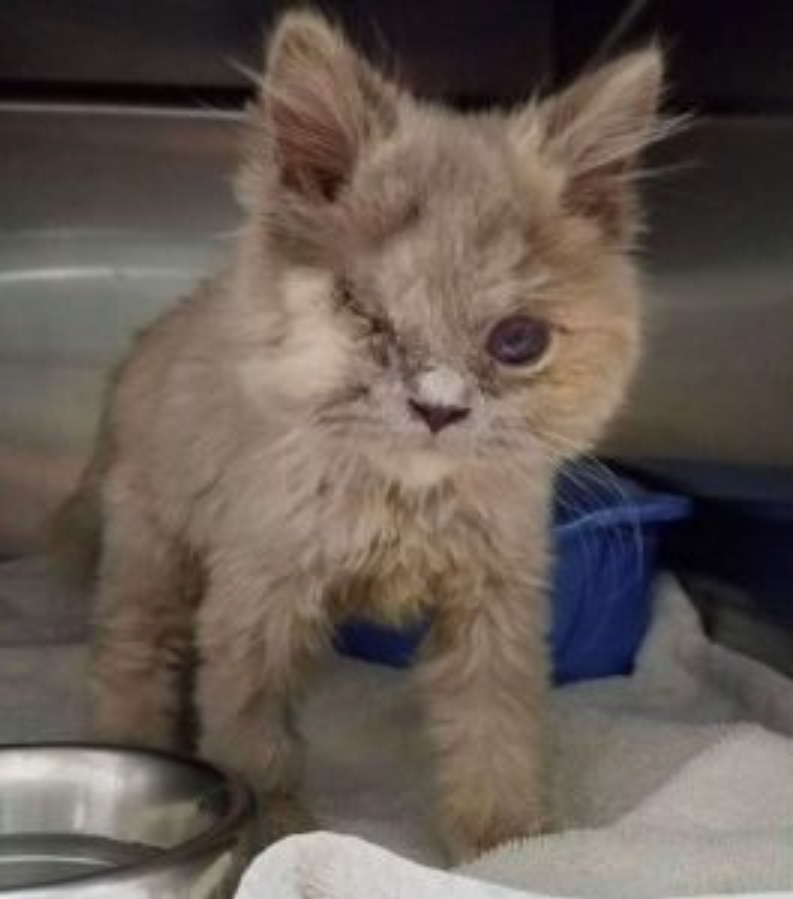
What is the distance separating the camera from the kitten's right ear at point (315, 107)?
1449mm

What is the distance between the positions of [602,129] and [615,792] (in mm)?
628

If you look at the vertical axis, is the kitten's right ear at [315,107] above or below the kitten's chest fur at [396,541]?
above

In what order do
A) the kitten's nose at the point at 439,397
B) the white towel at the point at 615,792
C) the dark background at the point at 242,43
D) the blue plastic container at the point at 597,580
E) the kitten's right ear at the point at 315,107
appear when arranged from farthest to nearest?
the dark background at the point at 242,43, the blue plastic container at the point at 597,580, the kitten's right ear at the point at 315,107, the kitten's nose at the point at 439,397, the white towel at the point at 615,792

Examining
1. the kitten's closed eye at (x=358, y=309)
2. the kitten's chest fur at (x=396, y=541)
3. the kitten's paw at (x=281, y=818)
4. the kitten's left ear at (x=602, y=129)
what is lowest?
the kitten's paw at (x=281, y=818)

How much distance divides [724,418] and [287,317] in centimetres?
75

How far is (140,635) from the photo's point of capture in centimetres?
179

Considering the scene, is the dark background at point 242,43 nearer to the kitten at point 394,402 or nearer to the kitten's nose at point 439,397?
the kitten at point 394,402

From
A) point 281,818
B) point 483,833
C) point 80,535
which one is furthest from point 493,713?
point 80,535

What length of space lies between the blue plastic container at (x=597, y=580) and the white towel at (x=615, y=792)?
0.10ft

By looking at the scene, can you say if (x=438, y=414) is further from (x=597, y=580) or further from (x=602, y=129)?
(x=597, y=580)

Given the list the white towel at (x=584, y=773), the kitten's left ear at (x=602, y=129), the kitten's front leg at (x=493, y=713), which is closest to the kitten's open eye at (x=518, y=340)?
the kitten's left ear at (x=602, y=129)

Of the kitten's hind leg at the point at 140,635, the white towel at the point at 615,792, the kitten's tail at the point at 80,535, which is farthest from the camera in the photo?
the kitten's tail at the point at 80,535

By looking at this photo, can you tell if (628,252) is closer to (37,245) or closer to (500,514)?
(500,514)

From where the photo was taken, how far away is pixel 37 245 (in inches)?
96.2
